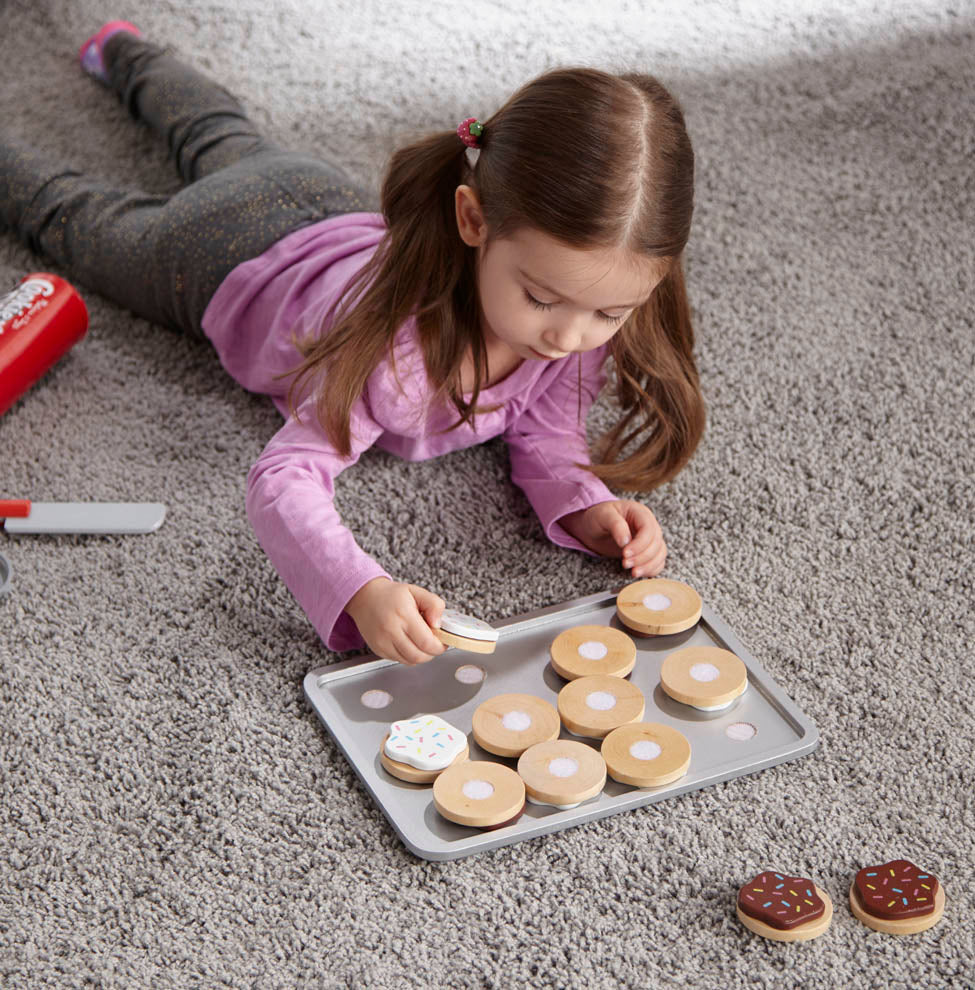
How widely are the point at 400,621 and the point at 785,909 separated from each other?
0.31m

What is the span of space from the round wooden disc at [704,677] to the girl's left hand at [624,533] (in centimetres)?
10

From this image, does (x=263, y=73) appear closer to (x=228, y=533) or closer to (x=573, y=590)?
(x=228, y=533)

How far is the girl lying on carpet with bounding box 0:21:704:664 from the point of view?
Result: 0.80m

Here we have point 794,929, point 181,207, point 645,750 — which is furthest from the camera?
point 181,207

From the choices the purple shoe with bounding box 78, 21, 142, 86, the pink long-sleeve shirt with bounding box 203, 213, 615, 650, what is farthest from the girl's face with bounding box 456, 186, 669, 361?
the purple shoe with bounding box 78, 21, 142, 86

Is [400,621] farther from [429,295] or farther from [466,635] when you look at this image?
[429,295]

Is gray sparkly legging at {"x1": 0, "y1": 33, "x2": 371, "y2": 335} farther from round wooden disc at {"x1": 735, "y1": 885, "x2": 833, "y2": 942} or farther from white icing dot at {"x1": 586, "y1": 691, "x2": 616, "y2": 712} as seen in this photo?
round wooden disc at {"x1": 735, "y1": 885, "x2": 833, "y2": 942}

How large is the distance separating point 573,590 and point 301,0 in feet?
4.00

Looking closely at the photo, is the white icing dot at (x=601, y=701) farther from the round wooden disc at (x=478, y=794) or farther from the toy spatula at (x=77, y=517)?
the toy spatula at (x=77, y=517)

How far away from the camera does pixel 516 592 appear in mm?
975

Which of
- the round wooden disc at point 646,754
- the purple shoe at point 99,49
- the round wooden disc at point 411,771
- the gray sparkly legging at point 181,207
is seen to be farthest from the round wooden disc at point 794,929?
the purple shoe at point 99,49

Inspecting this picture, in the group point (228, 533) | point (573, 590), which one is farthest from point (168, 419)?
point (573, 590)

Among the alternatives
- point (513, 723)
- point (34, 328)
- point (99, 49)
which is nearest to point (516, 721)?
point (513, 723)

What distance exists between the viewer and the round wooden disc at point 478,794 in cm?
76
